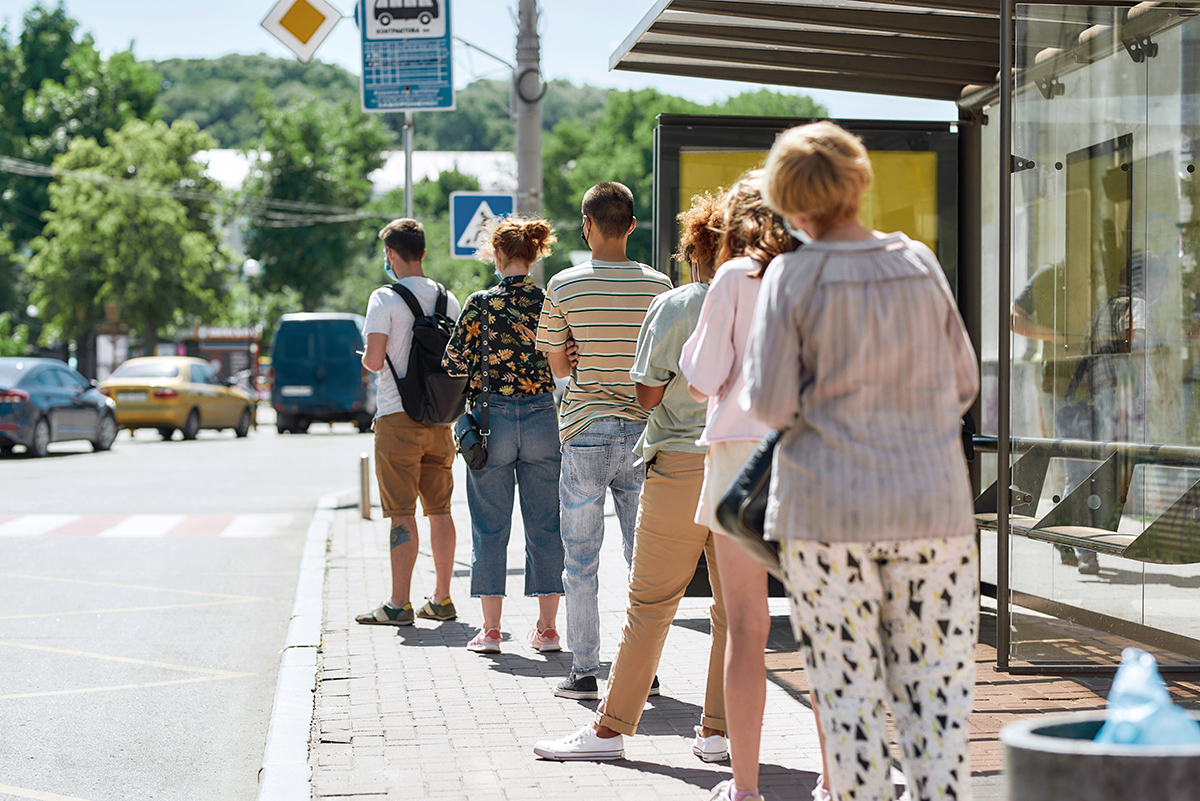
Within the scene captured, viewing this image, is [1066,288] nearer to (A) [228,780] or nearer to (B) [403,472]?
(B) [403,472]

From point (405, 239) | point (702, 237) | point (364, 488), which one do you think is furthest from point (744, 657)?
point (364, 488)

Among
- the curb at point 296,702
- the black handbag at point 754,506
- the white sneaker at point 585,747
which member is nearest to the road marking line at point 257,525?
the curb at point 296,702

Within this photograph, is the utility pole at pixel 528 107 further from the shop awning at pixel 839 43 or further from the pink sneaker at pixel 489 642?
the pink sneaker at pixel 489 642

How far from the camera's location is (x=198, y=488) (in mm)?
15703

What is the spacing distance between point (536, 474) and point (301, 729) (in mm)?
1616

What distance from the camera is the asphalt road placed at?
488 centimetres

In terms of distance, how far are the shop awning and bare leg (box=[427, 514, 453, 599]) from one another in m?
2.62

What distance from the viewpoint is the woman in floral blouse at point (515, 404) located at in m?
6.05

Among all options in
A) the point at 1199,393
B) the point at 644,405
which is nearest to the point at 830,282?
the point at 644,405

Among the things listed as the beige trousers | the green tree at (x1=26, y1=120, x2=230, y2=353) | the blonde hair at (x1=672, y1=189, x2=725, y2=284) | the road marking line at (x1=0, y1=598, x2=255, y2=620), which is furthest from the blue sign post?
the green tree at (x1=26, y1=120, x2=230, y2=353)

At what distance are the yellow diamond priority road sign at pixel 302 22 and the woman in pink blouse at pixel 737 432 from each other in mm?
9234

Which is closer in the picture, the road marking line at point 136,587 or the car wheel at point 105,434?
the road marking line at point 136,587

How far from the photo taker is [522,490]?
612cm

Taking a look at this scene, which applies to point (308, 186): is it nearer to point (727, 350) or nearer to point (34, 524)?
point (34, 524)
